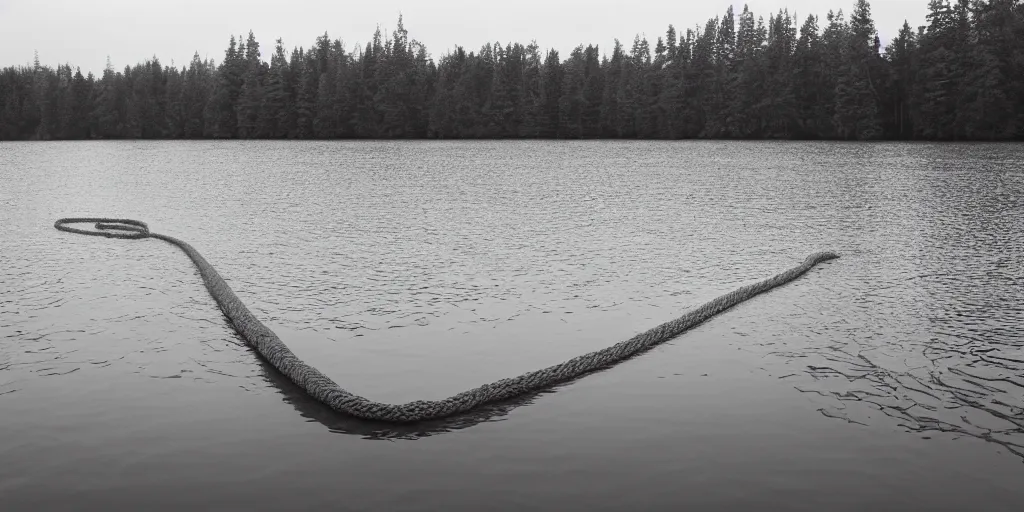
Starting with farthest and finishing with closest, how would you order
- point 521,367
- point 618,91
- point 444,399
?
1. point 618,91
2. point 521,367
3. point 444,399

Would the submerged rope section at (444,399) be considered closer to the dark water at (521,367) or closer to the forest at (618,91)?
the dark water at (521,367)

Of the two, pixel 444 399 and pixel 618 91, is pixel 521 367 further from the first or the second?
pixel 618 91

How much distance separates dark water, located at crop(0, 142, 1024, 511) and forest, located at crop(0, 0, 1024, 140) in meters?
86.1

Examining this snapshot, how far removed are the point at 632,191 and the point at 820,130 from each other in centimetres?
8535

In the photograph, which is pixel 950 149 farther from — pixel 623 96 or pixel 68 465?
pixel 68 465

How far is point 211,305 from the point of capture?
49.9 ft

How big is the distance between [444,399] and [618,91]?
13477cm

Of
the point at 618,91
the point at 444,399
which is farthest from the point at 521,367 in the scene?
the point at 618,91

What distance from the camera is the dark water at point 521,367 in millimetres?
7832

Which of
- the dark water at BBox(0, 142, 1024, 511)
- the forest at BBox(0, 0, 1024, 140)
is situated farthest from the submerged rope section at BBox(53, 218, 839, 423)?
the forest at BBox(0, 0, 1024, 140)

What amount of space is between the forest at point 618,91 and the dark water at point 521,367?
8613 cm

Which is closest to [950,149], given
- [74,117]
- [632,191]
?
[632,191]

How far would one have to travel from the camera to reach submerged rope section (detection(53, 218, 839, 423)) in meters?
9.32

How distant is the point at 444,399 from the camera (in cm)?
962
